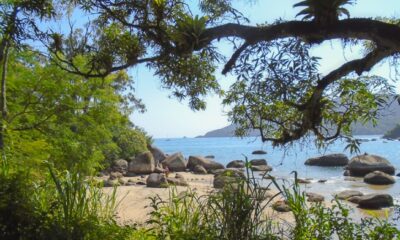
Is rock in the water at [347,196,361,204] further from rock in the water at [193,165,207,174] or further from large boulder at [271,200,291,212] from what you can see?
rock in the water at [193,165,207,174]

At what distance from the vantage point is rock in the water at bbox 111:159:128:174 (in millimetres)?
28280

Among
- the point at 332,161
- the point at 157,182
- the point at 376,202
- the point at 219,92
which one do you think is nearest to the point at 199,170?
the point at 157,182

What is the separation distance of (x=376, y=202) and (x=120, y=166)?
1755 centimetres

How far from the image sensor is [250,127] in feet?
17.3

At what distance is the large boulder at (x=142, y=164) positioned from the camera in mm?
28016

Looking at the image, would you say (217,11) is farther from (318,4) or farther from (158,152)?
(158,152)

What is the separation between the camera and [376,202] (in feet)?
55.3

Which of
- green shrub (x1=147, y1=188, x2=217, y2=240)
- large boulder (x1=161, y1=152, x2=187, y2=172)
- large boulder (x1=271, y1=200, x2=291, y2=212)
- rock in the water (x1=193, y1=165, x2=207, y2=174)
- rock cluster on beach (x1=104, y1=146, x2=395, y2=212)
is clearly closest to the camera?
green shrub (x1=147, y1=188, x2=217, y2=240)

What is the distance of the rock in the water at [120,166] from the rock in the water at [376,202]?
16078 mm

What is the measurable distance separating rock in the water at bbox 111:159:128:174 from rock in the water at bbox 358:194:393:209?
633 inches

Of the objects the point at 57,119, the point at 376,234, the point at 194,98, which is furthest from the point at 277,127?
the point at 57,119

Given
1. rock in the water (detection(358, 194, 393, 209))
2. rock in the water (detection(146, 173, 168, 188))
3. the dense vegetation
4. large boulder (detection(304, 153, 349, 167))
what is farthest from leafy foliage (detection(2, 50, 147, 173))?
large boulder (detection(304, 153, 349, 167))

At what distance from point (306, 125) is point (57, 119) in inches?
269

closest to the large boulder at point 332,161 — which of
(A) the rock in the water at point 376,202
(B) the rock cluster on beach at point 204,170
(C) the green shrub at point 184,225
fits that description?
(B) the rock cluster on beach at point 204,170
